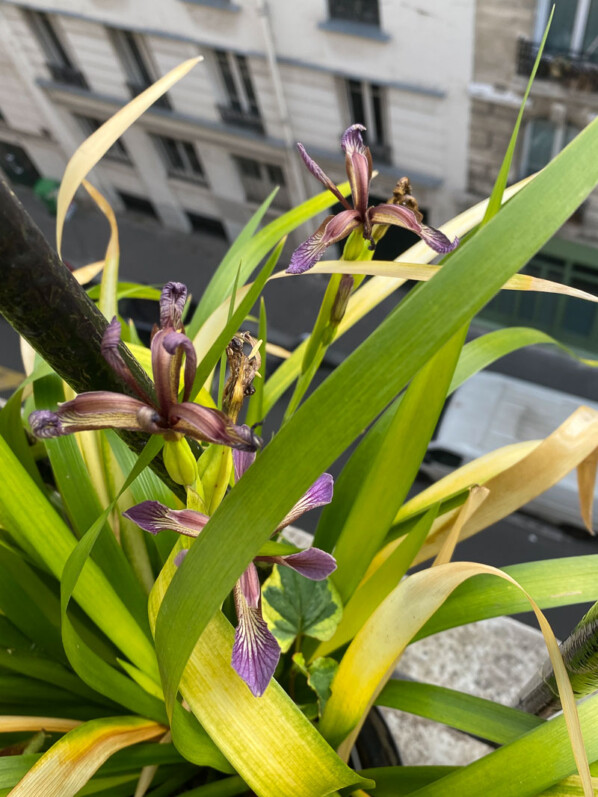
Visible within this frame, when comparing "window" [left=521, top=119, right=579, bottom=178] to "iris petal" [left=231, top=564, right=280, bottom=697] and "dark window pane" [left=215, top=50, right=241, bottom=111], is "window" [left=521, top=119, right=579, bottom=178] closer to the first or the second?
"dark window pane" [left=215, top=50, right=241, bottom=111]

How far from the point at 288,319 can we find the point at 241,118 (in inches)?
31.8

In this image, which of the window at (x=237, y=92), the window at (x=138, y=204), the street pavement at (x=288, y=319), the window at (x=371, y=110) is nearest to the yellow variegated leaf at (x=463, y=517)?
the street pavement at (x=288, y=319)

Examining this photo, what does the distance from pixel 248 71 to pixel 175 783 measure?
7.38 ft

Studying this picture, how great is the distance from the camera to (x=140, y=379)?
0.67 feet

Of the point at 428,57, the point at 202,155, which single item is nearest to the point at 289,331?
the point at 202,155

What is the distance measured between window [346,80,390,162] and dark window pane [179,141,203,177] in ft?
2.81

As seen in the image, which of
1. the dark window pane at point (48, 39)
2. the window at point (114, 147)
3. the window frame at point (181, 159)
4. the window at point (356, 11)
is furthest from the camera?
the window at point (114, 147)

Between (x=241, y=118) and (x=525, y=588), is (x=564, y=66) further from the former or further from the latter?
(x=525, y=588)

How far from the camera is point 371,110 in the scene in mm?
2025

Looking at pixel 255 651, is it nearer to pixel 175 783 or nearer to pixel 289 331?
pixel 175 783

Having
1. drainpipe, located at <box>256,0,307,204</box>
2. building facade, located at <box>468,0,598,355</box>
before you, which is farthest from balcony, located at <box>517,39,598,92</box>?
drainpipe, located at <box>256,0,307,204</box>

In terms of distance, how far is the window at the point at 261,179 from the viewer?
2.53 m

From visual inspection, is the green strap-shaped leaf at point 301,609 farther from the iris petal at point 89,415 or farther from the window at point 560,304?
the window at point 560,304

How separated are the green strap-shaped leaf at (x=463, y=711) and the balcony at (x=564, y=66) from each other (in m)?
1.67
